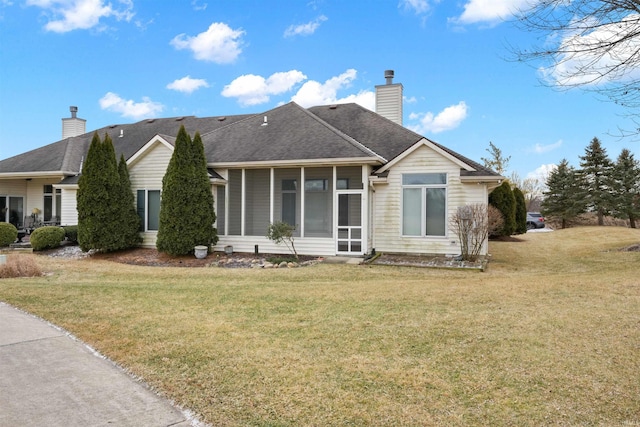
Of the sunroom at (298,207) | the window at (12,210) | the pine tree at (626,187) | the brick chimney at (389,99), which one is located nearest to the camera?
the sunroom at (298,207)

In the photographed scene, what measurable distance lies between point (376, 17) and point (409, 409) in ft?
47.7

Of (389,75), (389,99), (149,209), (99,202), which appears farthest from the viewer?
(389,75)

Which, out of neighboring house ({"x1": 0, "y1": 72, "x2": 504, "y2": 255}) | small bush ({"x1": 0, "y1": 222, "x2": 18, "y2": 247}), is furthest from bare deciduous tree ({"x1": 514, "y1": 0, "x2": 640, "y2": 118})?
small bush ({"x1": 0, "y1": 222, "x2": 18, "y2": 247})

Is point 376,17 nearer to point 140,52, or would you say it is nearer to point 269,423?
point 140,52

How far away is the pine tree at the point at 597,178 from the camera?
34031 millimetres

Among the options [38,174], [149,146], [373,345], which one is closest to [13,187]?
[38,174]

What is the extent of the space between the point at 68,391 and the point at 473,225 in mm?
11518

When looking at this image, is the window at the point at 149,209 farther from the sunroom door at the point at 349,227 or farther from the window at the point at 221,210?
the sunroom door at the point at 349,227

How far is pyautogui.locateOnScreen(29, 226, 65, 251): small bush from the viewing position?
1650cm

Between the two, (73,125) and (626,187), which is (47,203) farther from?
(626,187)

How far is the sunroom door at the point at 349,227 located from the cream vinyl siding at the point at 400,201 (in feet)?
2.76

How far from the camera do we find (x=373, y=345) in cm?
495

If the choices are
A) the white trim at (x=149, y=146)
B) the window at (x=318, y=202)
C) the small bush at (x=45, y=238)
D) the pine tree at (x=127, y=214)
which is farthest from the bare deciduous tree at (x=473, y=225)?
the small bush at (x=45, y=238)

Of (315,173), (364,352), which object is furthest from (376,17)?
(364,352)
